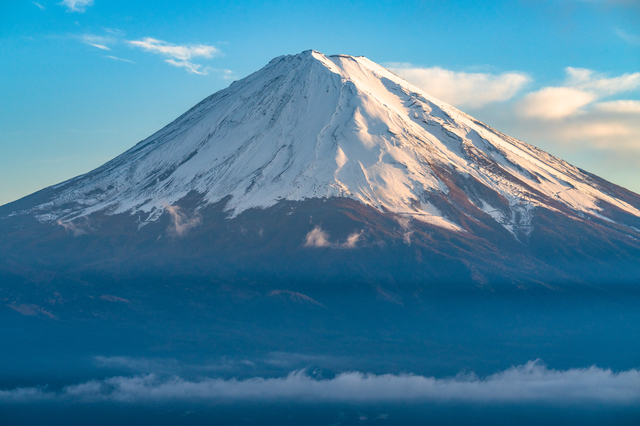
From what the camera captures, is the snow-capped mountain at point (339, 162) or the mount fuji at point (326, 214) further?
the snow-capped mountain at point (339, 162)

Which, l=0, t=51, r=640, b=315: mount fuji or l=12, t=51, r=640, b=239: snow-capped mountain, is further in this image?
l=12, t=51, r=640, b=239: snow-capped mountain

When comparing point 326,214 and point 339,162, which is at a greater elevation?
point 339,162

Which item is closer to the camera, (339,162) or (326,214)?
(326,214)
